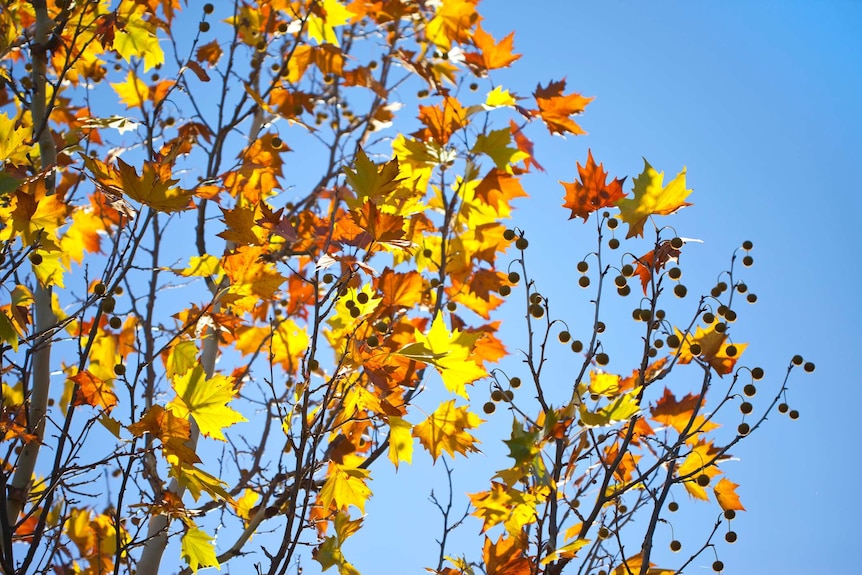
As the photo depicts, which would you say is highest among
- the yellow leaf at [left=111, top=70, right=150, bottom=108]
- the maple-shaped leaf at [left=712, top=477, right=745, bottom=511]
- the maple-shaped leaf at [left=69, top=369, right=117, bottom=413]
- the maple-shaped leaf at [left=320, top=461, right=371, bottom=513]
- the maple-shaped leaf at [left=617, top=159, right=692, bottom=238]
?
the yellow leaf at [left=111, top=70, right=150, bottom=108]

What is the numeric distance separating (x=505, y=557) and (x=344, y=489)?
37 centimetres

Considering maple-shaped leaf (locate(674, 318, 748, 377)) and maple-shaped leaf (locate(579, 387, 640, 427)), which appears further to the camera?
maple-shaped leaf (locate(674, 318, 748, 377))

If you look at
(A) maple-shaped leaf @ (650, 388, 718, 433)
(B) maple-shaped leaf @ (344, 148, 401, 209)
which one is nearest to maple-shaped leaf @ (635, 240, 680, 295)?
→ (A) maple-shaped leaf @ (650, 388, 718, 433)

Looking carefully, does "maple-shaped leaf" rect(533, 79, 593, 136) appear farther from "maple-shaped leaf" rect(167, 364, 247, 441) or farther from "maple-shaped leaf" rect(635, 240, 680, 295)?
"maple-shaped leaf" rect(167, 364, 247, 441)

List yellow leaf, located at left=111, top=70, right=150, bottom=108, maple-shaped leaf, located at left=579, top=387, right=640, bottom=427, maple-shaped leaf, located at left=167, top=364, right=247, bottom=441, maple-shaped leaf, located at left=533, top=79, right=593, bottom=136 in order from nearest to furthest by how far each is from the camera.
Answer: maple-shaped leaf, located at left=579, top=387, right=640, bottom=427 → maple-shaped leaf, located at left=167, top=364, right=247, bottom=441 → maple-shaped leaf, located at left=533, top=79, right=593, bottom=136 → yellow leaf, located at left=111, top=70, right=150, bottom=108

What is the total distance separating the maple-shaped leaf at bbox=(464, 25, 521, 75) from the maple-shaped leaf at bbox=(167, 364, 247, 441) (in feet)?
4.92

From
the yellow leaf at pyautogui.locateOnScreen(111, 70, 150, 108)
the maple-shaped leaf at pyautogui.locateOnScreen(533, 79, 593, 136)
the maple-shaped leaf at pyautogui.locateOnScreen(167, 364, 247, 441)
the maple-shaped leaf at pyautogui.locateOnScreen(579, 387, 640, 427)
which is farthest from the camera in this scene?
the yellow leaf at pyautogui.locateOnScreen(111, 70, 150, 108)

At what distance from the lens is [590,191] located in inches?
66.2

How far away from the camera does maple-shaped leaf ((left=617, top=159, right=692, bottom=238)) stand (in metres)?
1.60

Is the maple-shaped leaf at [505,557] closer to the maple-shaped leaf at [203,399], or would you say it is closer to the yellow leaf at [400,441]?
the yellow leaf at [400,441]

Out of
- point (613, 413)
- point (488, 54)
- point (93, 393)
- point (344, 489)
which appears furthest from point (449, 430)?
point (488, 54)

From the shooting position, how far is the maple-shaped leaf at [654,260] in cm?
162

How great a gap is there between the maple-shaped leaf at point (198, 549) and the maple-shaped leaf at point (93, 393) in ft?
1.07

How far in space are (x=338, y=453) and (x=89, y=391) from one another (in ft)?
1.96
